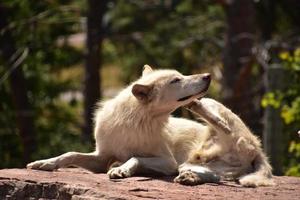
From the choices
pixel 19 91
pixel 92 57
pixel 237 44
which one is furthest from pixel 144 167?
pixel 19 91

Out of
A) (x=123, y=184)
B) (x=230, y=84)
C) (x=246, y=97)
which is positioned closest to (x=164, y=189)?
(x=123, y=184)

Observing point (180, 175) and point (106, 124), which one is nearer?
point (180, 175)

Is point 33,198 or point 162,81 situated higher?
point 162,81

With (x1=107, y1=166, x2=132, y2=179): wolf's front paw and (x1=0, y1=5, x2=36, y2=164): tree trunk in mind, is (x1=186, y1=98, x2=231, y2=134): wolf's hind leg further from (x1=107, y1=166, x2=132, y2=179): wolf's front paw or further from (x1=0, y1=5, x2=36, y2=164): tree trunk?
(x1=0, y1=5, x2=36, y2=164): tree trunk

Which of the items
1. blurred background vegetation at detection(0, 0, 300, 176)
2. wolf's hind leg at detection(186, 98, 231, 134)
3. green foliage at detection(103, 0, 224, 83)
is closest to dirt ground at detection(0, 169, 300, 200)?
wolf's hind leg at detection(186, 98, 231, 134)

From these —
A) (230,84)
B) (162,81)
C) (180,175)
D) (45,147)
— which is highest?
(162,81)

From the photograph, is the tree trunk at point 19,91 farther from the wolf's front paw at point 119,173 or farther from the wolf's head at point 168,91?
the wolf's front paw at point 119,173

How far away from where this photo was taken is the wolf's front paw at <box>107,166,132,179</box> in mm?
7445

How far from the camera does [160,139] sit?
8.10 m

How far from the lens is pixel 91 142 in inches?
550

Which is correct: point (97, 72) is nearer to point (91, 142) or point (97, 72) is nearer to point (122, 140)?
point (91, 142)

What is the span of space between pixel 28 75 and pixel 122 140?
10.00 m

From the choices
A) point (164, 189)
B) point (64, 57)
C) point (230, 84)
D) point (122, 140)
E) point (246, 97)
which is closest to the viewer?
point (164, 189)

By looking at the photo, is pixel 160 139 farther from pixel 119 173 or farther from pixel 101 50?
pixel 101 50
